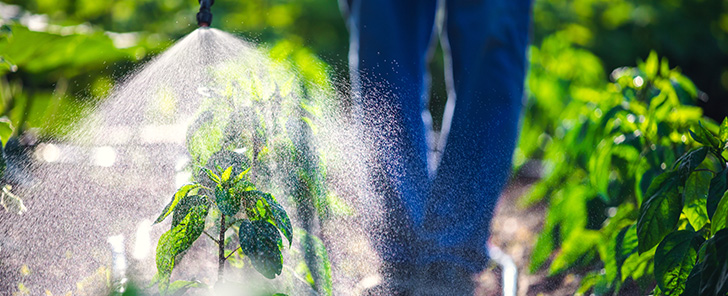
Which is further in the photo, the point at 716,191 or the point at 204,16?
the point at 204,16

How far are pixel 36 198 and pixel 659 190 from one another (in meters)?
1.31

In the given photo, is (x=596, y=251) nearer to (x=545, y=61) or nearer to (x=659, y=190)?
(x=659, y=190)

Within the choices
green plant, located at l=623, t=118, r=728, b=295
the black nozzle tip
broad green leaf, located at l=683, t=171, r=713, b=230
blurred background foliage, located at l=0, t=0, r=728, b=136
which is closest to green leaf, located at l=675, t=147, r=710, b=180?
green plant, located at l=623, t=118, r=728, b=295

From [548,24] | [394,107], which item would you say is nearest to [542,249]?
[394,107]

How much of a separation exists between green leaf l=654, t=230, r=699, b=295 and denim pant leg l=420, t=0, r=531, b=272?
0.48m

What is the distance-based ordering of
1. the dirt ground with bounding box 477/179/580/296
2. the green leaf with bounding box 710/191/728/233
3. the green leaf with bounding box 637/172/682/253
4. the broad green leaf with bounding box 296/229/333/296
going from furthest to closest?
the dirt ground with bounding box 477/179/580/296 → the broad green leaf with bounding box 296/229/333/296 → the green leaf with bounding box 637/172/682/253 → the green leaf with bounding box 710/191/728/233

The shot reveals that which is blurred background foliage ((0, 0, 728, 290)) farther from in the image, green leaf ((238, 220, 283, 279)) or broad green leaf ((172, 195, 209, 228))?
green leaf ((238, 220, 283, 279))

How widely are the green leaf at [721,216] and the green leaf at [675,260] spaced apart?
5 cm

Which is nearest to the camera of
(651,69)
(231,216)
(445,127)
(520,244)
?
(231,216)

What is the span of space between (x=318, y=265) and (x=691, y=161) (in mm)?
711

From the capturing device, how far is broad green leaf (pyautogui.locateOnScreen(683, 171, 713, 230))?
1.24m

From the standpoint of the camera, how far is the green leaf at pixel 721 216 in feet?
3.40

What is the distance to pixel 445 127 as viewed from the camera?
1.84 meters

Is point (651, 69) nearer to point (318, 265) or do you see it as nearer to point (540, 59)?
point (540, 59)
